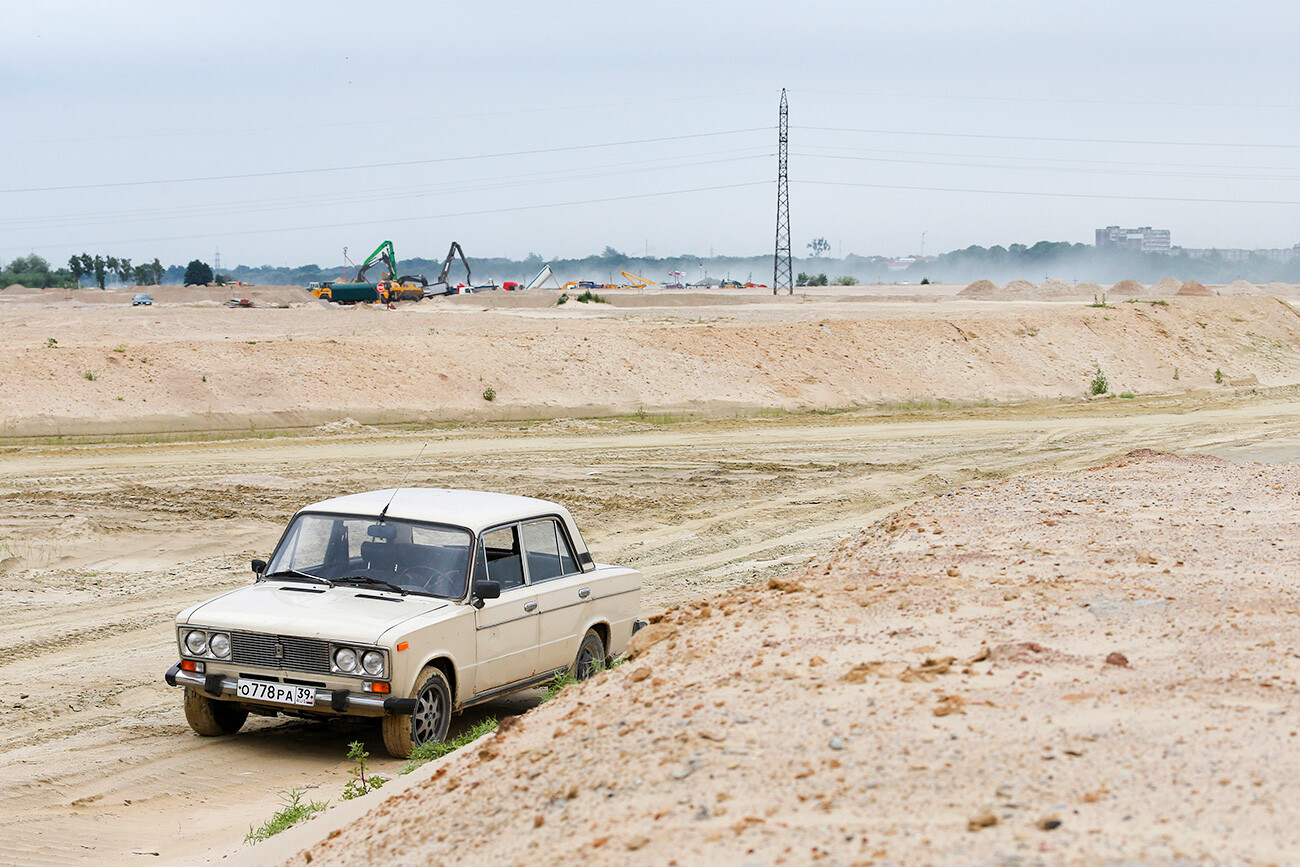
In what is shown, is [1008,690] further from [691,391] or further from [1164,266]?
[1164,266]

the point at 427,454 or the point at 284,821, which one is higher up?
the point at 284,821

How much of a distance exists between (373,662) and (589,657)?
2.27m

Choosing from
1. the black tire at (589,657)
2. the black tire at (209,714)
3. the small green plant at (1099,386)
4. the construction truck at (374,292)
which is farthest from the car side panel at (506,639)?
the construction truck at (374,292)

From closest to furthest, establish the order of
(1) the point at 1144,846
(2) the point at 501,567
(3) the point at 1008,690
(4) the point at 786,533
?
1. (1) the point at 1144,846
2. (3) the point at 1008,690
3. (2) the point at 501,567
4. (4) the point at 786,533

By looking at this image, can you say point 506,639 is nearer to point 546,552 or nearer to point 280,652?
point 546,552

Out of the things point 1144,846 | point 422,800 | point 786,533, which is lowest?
point 786,533

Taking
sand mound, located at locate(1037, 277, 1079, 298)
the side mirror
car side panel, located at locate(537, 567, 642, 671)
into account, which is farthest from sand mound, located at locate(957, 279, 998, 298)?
the side mirror

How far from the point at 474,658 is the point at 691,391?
24548mm

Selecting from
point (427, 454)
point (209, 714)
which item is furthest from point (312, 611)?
point (427, 454)

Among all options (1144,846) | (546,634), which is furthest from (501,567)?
(1144,846)

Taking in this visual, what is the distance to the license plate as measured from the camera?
7.90 m

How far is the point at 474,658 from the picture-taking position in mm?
8492

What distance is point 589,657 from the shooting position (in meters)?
9.63

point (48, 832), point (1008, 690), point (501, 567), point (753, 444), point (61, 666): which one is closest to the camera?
point (1008, 690)
